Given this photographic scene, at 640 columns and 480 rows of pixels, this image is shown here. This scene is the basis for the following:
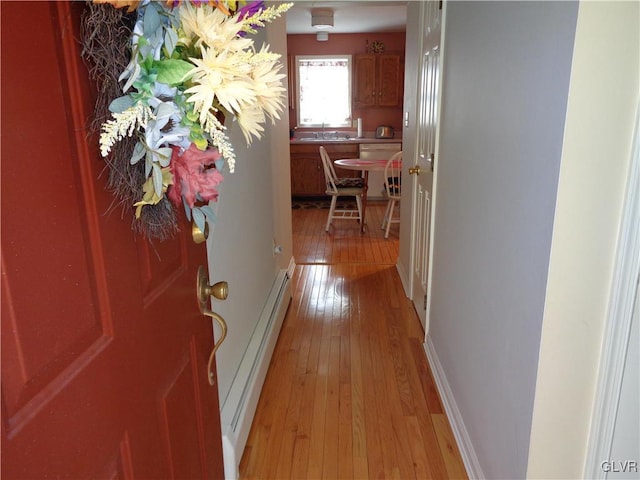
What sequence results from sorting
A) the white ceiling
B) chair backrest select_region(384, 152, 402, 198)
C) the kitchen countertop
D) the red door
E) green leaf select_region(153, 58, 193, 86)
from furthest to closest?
the kitchen countertop, the white ceiling, chair backrest select_region(384, 152, 402, 198), green leaf select_region(153, 58, 193, 86), the red door

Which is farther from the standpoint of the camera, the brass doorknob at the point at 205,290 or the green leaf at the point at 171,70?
the brass doorknob at the point at 205,290

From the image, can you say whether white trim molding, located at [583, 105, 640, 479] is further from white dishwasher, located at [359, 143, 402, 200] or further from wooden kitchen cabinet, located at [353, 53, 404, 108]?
wooden kitchen cabinet, located at [353, 53, 404, 108]

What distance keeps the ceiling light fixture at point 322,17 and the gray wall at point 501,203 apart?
355 cm

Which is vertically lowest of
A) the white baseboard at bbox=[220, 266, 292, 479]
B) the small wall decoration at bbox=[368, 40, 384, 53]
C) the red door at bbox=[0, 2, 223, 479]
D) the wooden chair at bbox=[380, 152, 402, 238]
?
the white baseboard at bbox=[220, 266, 292, 479]

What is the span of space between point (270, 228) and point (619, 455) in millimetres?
2119

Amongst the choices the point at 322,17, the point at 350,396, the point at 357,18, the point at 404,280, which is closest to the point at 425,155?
the point at 404,280

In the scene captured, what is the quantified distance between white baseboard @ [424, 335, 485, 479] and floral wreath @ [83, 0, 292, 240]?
4.95 ft

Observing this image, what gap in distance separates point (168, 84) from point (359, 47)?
692 cm

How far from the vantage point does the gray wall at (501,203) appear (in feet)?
3.67

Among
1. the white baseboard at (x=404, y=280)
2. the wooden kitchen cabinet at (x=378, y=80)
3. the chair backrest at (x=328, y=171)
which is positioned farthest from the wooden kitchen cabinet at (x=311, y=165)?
the white baseboard at (x=404, y=280)

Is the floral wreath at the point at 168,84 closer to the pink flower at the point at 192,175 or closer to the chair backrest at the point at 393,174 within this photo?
the pink flower at the point at 192,175

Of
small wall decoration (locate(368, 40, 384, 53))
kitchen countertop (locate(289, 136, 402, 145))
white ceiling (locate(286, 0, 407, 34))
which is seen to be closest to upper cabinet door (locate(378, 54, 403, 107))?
small wall decoration (locate(368, 40, 384, 53))

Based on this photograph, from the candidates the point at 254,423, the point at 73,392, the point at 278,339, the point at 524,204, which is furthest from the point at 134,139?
the point at 278,339

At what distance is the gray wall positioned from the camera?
1119mm
